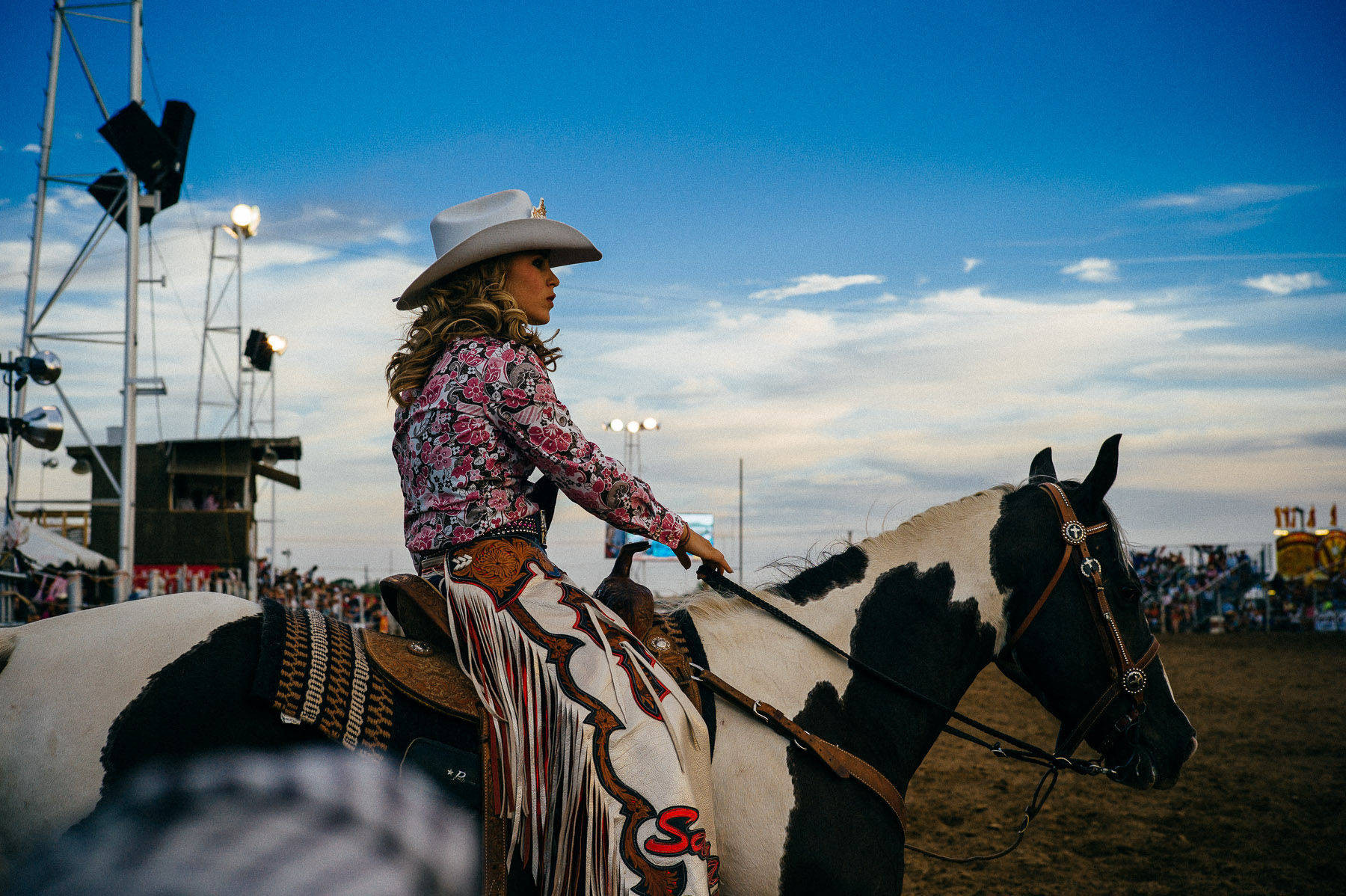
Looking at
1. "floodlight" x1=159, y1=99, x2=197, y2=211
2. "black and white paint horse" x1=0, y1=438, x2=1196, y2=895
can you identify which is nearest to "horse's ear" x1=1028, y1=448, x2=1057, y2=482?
"black and white paint horse" x1=0, y1=438, x2=1196, y2=895

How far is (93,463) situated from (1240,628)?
3406cm

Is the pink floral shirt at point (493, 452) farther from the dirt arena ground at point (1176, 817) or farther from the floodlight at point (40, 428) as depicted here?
the floodlight at point (40, 428)

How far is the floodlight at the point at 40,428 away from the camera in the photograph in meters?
10.5

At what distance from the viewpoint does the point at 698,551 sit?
230 centimetres

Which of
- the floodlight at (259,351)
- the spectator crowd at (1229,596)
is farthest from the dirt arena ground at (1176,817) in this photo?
the floodlight at (259,351)

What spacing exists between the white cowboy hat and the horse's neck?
1.16 metres

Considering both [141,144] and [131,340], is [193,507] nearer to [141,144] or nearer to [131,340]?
[131,340]

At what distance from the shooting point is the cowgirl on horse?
1.86 metres

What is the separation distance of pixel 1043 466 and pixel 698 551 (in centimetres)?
141

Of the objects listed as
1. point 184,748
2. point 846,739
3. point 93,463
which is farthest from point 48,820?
point 93,463

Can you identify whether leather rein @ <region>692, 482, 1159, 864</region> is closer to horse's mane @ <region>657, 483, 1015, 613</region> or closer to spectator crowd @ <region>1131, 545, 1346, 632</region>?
horse's mane @ <region>657, 483, 1015, 613</region>

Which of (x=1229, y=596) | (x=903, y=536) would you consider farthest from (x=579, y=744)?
(x=1229, y=596)

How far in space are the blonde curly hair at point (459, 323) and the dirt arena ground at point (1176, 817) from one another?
4.99 metres

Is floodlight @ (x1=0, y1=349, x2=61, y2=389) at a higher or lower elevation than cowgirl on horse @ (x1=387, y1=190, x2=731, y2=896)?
higher
